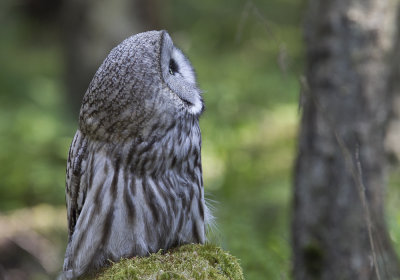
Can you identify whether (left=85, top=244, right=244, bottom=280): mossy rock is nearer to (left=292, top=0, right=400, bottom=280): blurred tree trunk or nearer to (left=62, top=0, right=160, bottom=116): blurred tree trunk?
(left=292, top=0, right=400, bottom=280): blurred tree trunk

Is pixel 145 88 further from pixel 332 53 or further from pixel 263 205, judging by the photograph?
pixel 263 205

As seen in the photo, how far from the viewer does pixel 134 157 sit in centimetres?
217

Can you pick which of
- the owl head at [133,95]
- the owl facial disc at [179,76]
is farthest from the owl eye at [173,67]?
the owl head at [133,95]

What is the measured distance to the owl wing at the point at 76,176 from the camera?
7.61 feet

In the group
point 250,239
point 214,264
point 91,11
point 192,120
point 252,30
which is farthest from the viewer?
point 252,30

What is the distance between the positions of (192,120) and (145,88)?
293 mm

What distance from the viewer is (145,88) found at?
6.97ft

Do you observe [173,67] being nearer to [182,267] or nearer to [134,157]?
[134,157]

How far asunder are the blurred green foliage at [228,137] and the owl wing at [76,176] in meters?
0.64

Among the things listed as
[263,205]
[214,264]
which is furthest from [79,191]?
[263,205]

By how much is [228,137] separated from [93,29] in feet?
7.00

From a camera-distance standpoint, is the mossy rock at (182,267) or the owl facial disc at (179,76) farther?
the owl facial disc at (179,76)

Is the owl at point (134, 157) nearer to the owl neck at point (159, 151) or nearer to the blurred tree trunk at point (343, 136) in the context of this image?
the owl neck at point (159, 151)

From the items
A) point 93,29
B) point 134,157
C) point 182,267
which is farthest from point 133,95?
point 93,29
